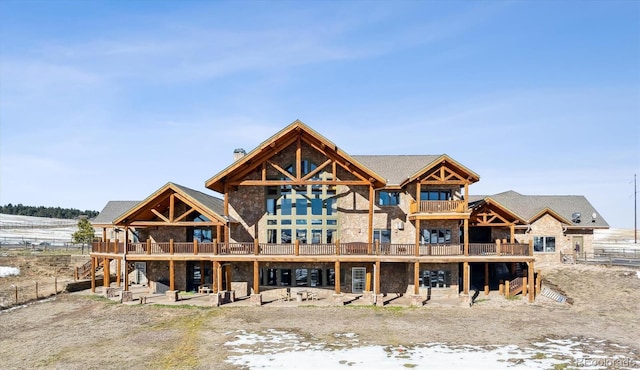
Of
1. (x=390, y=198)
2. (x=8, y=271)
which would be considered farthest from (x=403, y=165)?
(x=8, y=271)

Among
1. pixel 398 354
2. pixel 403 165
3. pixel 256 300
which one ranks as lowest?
pixel 398 354

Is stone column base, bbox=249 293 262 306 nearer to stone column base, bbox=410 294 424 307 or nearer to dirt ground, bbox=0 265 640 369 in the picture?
dirt ground, bbox=0 265 640 369

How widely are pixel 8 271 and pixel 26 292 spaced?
9180 mm

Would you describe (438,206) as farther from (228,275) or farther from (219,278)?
(219,278)

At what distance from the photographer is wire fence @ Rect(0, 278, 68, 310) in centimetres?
2722

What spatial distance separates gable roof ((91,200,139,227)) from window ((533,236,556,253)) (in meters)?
36.8

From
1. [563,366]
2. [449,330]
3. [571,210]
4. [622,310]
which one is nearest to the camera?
[563,366]

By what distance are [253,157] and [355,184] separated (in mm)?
6551

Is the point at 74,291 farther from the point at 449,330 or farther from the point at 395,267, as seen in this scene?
the point at 449,330

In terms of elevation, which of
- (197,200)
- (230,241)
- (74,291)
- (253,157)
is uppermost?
(253,157)

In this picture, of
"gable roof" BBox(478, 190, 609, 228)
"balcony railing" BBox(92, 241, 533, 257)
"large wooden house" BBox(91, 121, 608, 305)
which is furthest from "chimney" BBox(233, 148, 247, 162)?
"gable roof" BBox(478, 190, 609, 228)

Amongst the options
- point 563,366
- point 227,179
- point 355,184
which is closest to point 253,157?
point 227,179

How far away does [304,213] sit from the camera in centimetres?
2917

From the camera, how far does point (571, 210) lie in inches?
1570
